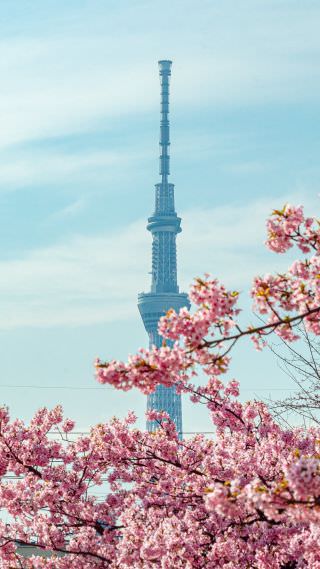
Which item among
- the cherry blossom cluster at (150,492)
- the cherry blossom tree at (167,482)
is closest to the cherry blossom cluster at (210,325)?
the cherry blossom tree at (167,482)

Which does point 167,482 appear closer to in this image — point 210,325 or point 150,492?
point 150,492

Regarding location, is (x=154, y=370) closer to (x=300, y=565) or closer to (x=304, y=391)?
(x=300, y=565)

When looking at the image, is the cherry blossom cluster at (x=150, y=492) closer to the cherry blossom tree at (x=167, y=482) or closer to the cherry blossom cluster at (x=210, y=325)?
the cherry blossom tree at (x=167, y=482)

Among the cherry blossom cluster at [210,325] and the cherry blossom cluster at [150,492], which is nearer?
the cherry blossom cluster at [210,325]

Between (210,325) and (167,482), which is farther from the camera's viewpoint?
(167,482)

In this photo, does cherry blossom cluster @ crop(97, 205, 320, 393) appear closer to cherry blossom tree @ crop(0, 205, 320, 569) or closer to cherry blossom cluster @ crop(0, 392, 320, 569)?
cherry blossom tree @ crop(0, 205, 320, 569)

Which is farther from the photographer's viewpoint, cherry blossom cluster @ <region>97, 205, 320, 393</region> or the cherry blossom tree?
the cherry blossom tree

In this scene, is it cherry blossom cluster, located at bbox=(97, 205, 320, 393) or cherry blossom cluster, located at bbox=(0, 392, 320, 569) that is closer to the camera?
cherry blossom cluster, located at bbox=(97, 205, 320, 393)

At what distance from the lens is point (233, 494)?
22.3 feet

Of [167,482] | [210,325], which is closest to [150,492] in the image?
[167,482]

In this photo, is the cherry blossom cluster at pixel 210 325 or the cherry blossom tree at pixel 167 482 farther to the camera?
the cherry blossom tree at pixel 167 482

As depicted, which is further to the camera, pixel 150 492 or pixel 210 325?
pixel 150 492

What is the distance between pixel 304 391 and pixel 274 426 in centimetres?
259

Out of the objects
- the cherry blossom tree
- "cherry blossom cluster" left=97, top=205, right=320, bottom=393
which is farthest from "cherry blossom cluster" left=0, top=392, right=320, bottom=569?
"cherry blossom cluster" left=97, top=205, right=320, bottom=393
